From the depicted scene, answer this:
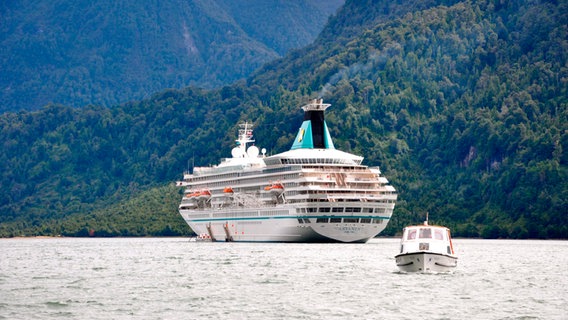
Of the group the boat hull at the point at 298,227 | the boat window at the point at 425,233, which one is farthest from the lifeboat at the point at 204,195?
the boat window at the point at 425,233

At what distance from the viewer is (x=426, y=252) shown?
9556 cm

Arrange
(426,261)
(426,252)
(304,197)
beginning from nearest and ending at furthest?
(426,252), (426,261), (304,197)

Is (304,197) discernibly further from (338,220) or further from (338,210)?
(338,220)

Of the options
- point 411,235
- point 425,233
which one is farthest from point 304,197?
point 425,233

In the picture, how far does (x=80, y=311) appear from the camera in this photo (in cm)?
7169

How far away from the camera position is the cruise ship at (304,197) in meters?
158

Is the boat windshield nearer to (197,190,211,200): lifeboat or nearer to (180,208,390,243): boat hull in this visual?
(180,208,390,243): boat hull

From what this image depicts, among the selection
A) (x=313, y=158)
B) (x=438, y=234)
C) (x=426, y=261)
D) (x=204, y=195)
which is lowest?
(x=426, y=261)

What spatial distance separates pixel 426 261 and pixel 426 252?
0.79 m

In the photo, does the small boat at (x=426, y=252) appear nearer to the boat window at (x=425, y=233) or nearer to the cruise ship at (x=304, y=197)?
the boat window at (x=425, y=233)

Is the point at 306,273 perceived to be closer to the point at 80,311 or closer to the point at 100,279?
the point at 100,279

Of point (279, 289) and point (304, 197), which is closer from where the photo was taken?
point (279, 289)

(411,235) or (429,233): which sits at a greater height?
(429,233)

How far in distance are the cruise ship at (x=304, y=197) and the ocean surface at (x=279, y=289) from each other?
113 ft
